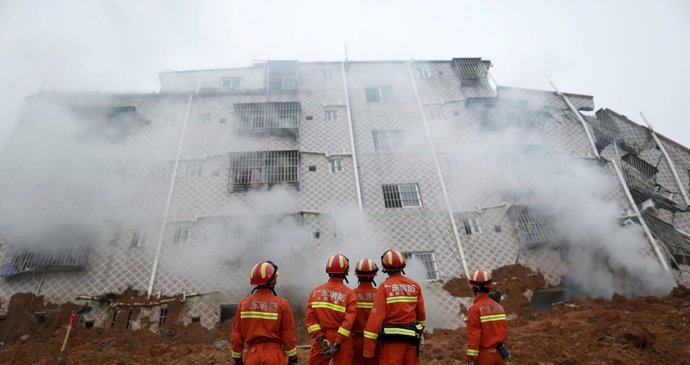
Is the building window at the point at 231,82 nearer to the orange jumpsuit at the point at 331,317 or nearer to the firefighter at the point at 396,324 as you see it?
the orange jumpsuit at the point at 331,317

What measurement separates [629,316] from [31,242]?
1773 centimetres

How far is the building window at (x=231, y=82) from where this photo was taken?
56.3 feet

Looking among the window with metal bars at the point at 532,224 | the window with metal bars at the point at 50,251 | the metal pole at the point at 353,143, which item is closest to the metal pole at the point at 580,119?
the window with metal bars at the point at 532,224

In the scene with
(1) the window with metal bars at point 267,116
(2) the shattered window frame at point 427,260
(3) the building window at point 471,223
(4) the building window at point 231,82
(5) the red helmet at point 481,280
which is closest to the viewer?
(5) the red helmet at point 481,280

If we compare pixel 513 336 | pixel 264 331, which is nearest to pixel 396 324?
pixel 264 331

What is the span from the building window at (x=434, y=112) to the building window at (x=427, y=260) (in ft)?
21.4

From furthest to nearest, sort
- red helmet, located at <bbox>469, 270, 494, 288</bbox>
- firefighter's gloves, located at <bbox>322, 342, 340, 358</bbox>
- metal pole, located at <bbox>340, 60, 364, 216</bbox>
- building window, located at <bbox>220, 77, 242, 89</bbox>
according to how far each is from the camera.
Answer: building window, located at <bbox>220, 77, 242, 89</bbox>
metal pole, located at <bbox>340, 60, 364, 216</bbox>
red helmet, located at <bbox>469, 270, 494, 288</bbox>
firefighter's gloves, located at <bbox>322, 342, 340, 358</bbox>

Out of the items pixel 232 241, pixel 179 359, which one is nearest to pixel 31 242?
pixel 232 241

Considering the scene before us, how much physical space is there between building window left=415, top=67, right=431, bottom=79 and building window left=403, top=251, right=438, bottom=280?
30.4ft

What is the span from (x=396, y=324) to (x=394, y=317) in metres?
0.10

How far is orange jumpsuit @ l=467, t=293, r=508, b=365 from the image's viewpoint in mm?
5129

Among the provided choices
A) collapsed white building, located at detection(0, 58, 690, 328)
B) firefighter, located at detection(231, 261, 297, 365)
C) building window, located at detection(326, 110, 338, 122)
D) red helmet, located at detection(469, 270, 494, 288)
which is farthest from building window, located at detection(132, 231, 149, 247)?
red helmet, located at detection(469, 270, 494, 288)

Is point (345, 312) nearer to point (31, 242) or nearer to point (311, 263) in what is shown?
point (311, 263)

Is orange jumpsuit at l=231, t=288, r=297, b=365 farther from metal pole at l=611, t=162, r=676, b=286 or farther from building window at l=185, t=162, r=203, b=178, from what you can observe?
metal pole at l=611, t=162, r=676, b=286
